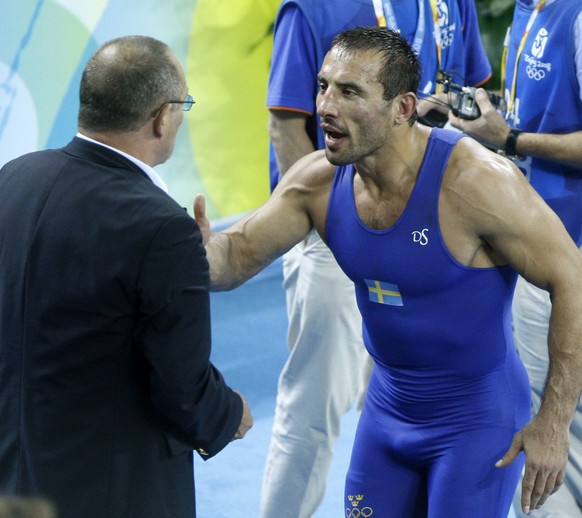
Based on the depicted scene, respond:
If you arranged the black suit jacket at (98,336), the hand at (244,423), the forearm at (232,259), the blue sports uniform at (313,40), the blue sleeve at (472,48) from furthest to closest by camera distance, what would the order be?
the blue sleeve at (472,48), the blue sports uniform at (313,40), the forearm at (232,259), the hand at (244,423), the black suit jacket at (98,336)

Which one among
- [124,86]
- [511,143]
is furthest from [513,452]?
[511,143]

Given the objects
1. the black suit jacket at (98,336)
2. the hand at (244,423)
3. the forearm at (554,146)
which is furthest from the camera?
the forearm at (554,146)

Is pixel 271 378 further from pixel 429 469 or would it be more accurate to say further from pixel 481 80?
pixel 429 469

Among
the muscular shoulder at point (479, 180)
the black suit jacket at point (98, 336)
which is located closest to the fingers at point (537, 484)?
the muscular shoulder at point (479, 180)

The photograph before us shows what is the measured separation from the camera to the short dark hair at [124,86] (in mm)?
2275

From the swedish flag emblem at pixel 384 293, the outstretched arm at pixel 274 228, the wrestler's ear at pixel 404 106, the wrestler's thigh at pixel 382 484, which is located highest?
the wrestler's ear at pixel 404 106

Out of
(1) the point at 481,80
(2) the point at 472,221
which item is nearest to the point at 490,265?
(2) the point at 472,221

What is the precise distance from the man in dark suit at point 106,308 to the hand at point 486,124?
1632 mm

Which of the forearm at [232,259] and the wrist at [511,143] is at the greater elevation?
the wrist at [511,143]

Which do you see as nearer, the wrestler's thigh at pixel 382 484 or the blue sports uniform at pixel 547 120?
the wrestler's thigh at pixel 382 484

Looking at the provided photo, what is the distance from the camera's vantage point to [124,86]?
89.7 inches

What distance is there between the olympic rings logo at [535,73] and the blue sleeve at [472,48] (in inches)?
16.5

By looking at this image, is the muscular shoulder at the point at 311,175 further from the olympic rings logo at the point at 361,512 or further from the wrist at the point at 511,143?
the wrist at the point at 511,143

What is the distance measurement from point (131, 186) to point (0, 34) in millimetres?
2694
